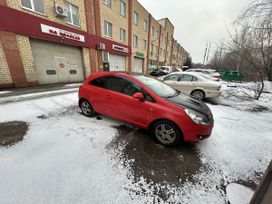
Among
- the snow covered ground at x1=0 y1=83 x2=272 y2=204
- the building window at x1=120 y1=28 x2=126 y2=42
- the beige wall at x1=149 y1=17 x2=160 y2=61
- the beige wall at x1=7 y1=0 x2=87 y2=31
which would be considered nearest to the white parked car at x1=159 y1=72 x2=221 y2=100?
the snow covered ground at x1=0 y1=83 x2=272 y2=204

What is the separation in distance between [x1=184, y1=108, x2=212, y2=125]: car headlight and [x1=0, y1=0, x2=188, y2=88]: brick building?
10236 millimetres

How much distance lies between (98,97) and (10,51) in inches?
316

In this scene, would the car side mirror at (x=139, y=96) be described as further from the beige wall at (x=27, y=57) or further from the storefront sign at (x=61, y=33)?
the storefront sign at (x=61, y=33)

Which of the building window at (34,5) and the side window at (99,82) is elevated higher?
the building window at (34,5)

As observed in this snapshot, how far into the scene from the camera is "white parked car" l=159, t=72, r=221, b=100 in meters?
6.68

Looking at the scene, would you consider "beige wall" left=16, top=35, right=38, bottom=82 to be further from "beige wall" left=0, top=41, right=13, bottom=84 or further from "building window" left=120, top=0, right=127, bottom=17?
"building window" left=120, top=0, right=127, bottom=17

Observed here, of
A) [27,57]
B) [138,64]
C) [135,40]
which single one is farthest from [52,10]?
[138,64]

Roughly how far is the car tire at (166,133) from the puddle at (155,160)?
0.13m

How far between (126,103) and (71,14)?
465 inches

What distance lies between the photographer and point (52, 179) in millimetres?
1974

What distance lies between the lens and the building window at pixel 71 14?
10492mm

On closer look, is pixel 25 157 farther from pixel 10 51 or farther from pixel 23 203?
pixel 10 51

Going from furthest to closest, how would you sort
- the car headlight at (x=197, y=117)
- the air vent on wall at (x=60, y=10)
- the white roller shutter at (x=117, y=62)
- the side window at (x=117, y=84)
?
the white roller shutter at (x=117, y=62) → the air vent on wall at (x=60, y=10) → the side window at (x=117, y=84) → the car headlight at (x=197, y=117)

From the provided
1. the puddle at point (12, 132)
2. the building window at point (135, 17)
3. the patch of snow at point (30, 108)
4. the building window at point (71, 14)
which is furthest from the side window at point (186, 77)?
the building window at point (135, 17)
